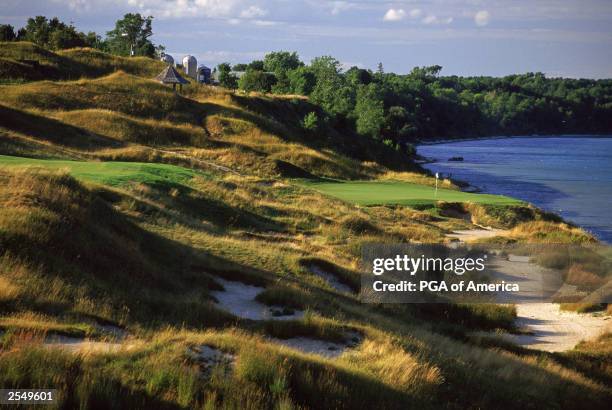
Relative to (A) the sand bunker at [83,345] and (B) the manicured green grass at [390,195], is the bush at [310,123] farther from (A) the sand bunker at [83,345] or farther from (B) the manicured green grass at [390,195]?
(A) the sand bunker at [83,345]

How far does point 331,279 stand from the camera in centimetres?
2200

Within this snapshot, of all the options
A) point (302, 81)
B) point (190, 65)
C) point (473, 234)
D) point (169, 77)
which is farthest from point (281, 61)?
point (473, 234)

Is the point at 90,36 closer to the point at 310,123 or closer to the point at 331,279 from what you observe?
the point at 310,123

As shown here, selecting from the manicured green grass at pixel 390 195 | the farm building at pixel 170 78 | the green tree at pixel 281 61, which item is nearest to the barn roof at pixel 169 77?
the farm building at pixel 170 78

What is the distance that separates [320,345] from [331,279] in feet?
27.4

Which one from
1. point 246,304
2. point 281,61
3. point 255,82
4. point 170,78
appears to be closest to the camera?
point 246,304

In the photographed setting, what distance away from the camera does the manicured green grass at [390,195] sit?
4125 cm

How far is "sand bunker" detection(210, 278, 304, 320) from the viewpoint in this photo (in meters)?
16.1

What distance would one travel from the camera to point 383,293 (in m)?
21.8

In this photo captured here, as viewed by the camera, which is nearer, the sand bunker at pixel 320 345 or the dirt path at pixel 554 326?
the sand bunker at pixel 320 345

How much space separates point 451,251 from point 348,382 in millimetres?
17759

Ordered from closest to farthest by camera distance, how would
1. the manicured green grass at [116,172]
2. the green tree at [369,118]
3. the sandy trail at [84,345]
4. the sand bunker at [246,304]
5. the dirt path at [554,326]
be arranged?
1. the sandy trail at [84,345]
2. the sand bunker at [246,304]
3. the dirt path at [554,326]
4. the manicured green grass at [116,172]
5. the green tree at [369,118]

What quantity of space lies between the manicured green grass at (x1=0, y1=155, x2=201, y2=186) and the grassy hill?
16 centimetres

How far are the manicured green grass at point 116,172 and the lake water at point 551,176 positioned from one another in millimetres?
30424
